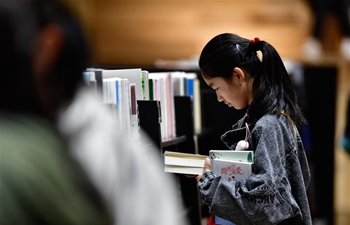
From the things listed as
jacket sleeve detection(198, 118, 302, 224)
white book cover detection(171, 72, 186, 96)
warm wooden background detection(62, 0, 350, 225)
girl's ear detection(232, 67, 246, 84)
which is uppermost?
warm wooden background detection(62, 0, 350, 225)

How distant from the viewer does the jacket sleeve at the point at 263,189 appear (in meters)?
1.16

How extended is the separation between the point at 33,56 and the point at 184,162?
706mm

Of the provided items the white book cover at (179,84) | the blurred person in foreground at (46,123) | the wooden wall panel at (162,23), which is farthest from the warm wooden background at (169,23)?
the blurred person in foreground at (46,123)

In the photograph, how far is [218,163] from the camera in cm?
120

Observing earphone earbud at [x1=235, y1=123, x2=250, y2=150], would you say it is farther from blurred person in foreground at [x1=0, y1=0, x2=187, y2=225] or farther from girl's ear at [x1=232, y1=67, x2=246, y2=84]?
blurred person in foreground at [x1=0, y1=0, x2=187, y2=225]

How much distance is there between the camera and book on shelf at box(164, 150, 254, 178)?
3.81 ft

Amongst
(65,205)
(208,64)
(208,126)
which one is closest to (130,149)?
(65,205)

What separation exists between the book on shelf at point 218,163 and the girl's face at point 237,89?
10 cm

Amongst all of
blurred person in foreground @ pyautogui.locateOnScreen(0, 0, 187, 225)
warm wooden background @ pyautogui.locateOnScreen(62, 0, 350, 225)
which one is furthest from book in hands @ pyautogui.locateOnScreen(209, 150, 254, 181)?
warm wooden background @ pyautogui.locateOnScreen(62, 0, 350, 225)

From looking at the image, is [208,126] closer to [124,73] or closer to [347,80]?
[124,73]

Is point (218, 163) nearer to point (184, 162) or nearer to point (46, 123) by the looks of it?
point (184, 162)

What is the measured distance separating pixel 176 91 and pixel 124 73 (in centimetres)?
21

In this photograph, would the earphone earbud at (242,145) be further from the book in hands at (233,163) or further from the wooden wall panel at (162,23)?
the wooden wall panel at (162,23)

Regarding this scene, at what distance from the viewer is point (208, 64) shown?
1.21 meters
